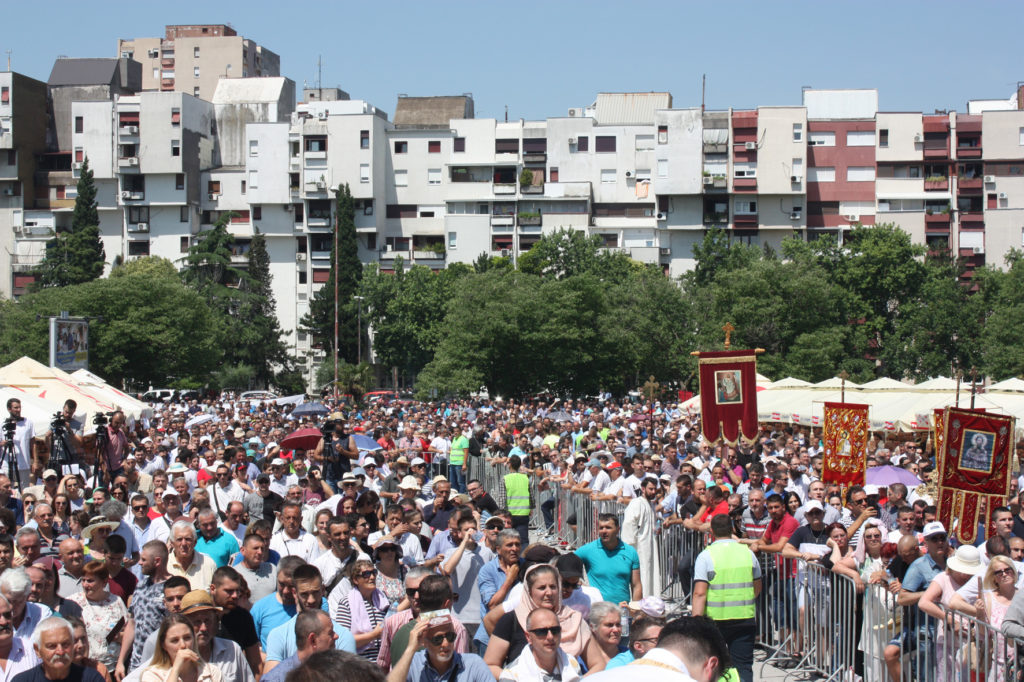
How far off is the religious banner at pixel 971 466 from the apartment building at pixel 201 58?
97934mm

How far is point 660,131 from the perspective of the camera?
81312 mm

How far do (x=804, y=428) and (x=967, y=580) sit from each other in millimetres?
25302

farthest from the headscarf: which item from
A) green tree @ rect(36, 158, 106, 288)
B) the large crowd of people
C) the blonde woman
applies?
green tree @ rect(36, 158, 106, 288)

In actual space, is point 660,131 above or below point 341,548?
above

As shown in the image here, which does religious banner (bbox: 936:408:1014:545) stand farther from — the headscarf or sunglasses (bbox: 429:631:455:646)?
sunglasses (bbox: 429:631:455:646)

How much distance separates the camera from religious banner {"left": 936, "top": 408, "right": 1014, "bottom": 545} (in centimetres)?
1317

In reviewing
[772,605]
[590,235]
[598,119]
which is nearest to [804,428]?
[772,605]

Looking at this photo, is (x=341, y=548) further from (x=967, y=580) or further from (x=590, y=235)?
(x=590, y=235)

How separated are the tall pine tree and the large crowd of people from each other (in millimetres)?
59301

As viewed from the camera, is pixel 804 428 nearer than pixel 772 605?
No

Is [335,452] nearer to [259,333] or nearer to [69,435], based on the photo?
[69,435]

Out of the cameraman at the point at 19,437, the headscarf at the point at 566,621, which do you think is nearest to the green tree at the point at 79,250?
the cameraman at the point at 19,437

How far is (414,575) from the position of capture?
6.84 metres

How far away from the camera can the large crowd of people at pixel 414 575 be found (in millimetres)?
5758
